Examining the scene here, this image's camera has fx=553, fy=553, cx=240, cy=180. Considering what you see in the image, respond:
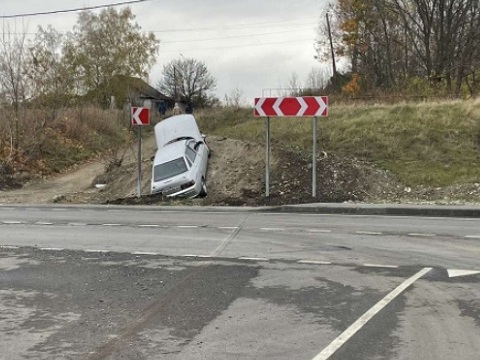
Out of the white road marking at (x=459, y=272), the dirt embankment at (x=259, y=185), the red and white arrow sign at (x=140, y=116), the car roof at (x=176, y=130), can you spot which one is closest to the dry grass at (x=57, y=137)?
the dirt embankment at (x=259, y=185)

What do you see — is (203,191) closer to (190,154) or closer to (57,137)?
(190,154)

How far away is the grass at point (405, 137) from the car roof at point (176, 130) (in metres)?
3.39

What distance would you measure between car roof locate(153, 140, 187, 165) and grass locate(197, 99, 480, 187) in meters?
4.78

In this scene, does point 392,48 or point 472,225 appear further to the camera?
point 392,48

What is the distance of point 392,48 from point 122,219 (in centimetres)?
4287

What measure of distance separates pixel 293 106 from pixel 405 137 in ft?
24.9

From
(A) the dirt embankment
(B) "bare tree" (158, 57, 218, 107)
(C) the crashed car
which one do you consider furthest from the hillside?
(B) "bare tree" (158, 57, 218, 107)

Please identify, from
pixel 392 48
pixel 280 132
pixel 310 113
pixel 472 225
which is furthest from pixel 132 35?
pixel 472 225

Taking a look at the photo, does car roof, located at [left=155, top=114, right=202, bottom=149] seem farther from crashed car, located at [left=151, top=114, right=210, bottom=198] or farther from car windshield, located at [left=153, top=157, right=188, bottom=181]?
car windshield, located at [left=153, top=157, right=188, bottom=181]

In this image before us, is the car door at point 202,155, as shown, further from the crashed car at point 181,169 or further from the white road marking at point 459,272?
the white road marking at point 459,272

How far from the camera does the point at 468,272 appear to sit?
746 centimetres

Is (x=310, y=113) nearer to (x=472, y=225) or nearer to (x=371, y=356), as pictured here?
(x=472, y=225)

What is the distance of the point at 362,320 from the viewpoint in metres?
5.48

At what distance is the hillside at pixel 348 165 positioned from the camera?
1805 centimetres
